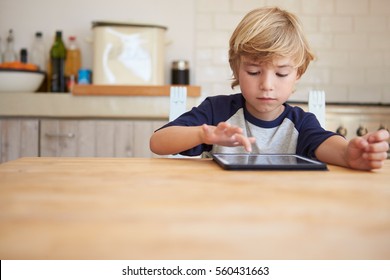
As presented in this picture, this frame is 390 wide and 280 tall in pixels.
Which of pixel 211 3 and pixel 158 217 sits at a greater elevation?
pixel 211 3

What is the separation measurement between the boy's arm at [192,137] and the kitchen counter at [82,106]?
133 centimetres

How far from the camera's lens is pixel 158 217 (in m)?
0.37

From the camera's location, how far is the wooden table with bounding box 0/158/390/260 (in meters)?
0.30

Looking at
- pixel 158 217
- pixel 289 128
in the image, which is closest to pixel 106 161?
pixel 158 217

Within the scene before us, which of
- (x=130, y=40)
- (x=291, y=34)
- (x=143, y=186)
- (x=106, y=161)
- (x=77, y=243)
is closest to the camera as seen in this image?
(x=77, y=243)

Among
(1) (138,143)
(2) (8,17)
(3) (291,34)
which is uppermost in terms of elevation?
(2) (8,17)

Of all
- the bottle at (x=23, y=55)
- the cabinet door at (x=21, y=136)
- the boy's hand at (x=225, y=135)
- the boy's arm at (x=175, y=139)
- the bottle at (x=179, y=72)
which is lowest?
the cabinet door at (x=21, y=136)

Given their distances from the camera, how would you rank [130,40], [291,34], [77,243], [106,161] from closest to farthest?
[77,243] → [106,161] → [291,34] → [130,40]

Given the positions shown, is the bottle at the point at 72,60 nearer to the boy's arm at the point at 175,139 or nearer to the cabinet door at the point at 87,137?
the cabinet door at the point at 87,137

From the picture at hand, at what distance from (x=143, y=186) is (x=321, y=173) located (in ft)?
0.95

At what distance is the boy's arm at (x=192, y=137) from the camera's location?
2.64ft

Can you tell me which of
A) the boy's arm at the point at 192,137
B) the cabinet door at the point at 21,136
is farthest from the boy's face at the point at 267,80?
the cabinet door at the point at 21,136

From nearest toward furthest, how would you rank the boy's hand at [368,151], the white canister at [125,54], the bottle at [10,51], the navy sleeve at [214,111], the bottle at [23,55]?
1. the boy's hand at [368,151]
2. the navy sleeve at [214,111]
3. the white canister at [125,54]
4. the bottle at [23,55]
5. the bottle at [10,51]
